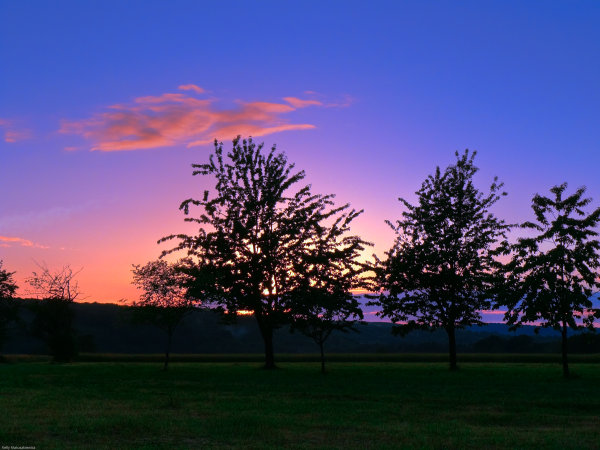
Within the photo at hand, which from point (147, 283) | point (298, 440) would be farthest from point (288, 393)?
point (147, 283)

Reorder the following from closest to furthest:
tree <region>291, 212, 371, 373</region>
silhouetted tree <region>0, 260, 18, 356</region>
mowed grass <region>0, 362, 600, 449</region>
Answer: mowed grass <region>0, 362, 600, 449</region>, tree <region>291, 212, 371, 373</region>, silhouetted tree <region>0, 260, 18, 356</region>

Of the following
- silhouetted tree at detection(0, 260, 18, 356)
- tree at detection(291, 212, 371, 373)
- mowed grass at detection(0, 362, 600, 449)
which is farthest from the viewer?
silhouetted tree at detection(0, 260, 18, 356)

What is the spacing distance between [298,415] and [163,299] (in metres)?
33.4

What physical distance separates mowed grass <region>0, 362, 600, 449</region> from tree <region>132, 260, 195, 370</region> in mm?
17694

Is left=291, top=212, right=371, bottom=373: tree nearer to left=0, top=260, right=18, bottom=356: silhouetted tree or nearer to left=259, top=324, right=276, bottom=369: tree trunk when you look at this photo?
left=259, top=324, right=276, bottom=369: tree trunk

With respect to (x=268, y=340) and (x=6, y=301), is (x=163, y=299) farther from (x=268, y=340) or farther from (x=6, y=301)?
(x=6, y=301)

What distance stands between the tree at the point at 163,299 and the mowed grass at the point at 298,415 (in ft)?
58.1

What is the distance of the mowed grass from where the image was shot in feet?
48.7

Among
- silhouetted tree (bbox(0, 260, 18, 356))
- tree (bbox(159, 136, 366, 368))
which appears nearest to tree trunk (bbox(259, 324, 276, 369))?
tree (bbox(159, 136, 366, 368))

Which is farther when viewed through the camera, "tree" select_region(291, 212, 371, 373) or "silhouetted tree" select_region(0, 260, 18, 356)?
"silhouetted tree" select_region(0, 260, 18, 356)

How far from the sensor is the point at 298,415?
19656 mm

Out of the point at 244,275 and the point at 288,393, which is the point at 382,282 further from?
the point at 288,393

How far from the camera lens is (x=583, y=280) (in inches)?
1563

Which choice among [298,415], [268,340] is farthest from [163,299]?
[298,415]
